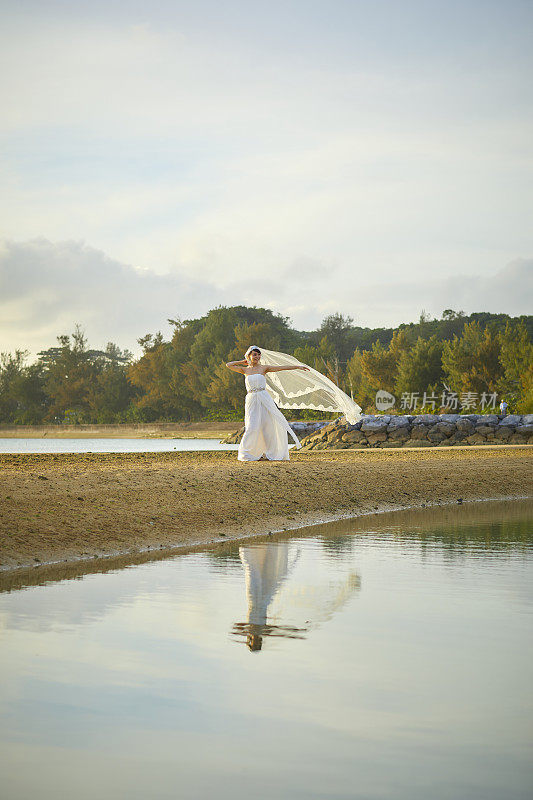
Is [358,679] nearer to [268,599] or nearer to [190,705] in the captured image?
[190,705]

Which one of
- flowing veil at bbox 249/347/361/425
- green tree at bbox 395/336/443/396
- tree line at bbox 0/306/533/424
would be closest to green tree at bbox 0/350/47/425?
tree line at bbox 0/306/533/424

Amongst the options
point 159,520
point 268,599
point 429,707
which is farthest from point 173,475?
point 429,707

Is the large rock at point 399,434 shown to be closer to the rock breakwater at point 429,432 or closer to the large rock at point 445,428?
the rock breakwater at point 429,432

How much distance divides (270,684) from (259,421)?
1486 centimetres

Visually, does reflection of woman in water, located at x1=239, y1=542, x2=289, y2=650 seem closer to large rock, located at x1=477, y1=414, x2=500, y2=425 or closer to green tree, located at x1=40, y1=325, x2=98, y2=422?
large rock, located at x1=477, y1=414, x2=500, y2=425

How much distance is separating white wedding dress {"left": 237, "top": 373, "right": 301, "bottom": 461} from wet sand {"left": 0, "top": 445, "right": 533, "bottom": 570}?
40.1 inches

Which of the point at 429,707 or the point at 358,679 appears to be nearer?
the point at 429,707

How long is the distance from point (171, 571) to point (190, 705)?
4311mm

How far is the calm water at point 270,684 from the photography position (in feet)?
12.3

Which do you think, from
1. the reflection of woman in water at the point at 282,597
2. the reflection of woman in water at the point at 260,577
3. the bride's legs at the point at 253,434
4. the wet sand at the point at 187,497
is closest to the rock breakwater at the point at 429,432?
the wet sand at the point at 187,497

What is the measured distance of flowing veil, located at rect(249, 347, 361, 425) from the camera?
2453 centimetres

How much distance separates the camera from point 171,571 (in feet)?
29.1

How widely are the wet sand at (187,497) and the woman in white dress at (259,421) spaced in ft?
3.41

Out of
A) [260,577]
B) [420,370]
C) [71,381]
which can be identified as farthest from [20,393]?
[260,577]
